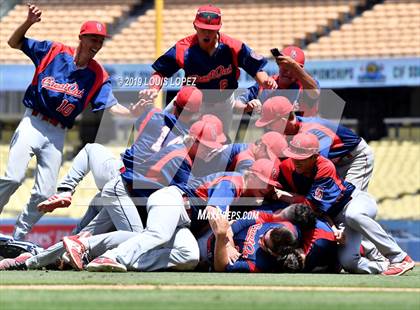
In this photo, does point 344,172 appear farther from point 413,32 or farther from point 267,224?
point 413,32

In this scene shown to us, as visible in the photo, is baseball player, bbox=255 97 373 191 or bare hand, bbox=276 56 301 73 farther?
bare hand, bbox=276 56 301 73

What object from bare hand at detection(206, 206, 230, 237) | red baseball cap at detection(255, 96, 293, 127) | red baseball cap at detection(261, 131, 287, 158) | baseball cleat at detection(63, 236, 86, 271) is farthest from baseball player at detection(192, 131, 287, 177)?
baseball cleat at detection(63, 236, 86, 271)

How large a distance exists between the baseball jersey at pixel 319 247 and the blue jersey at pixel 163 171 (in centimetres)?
111

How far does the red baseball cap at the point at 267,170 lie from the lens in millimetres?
8438

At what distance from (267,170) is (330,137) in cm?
77

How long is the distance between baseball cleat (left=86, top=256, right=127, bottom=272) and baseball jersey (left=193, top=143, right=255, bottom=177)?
1277 mm

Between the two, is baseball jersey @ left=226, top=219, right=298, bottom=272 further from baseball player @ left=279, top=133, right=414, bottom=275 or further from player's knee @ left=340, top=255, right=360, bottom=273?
player's knee @ left=340, top=255, right=360, bottom=273

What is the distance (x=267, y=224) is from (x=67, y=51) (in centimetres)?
262

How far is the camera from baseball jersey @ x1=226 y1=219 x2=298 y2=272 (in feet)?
27.3

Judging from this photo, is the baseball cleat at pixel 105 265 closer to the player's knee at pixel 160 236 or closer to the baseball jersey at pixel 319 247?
the player's knee at pixel 160 236

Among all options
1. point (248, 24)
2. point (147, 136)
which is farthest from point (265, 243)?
point (248, 24)

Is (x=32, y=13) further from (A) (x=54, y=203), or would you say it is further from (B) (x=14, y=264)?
(B) (x=14, y=264)

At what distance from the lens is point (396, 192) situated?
52.9ft

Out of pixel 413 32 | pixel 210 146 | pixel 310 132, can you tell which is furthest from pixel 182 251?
pixel 413 32
